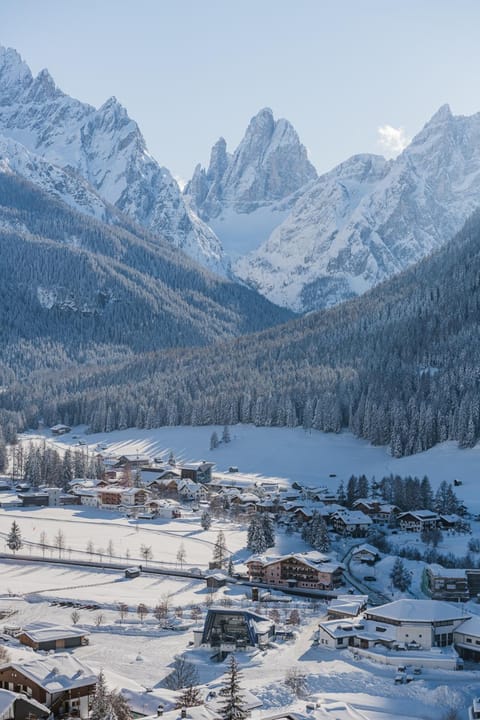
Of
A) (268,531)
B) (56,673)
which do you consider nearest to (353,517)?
(268,531)

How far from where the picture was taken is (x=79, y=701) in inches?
1903

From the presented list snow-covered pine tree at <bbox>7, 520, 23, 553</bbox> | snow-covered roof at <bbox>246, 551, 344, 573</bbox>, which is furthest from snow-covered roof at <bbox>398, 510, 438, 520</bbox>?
snow-covered pine tree at <bbox>7, 520, 23, 553</bbox>

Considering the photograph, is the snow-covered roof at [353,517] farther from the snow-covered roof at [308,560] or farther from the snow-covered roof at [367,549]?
the snow-covered roof at [308,560]

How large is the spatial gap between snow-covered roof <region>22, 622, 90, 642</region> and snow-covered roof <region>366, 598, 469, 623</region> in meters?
19.1

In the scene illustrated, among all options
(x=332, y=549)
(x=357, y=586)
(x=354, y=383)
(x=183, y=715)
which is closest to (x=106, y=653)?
(x=183, y=715)

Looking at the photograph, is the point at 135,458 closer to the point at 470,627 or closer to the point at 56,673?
the point at 470,627

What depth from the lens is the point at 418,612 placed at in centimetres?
6544

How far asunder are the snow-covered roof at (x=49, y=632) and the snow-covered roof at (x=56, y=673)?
8.39 m

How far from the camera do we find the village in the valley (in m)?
51.5

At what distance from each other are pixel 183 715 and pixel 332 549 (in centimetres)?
5563

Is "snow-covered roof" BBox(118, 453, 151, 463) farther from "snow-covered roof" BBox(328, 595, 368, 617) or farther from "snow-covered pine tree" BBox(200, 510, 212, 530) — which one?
"snow-covered roof" BBox(328, 595, 368, 617)

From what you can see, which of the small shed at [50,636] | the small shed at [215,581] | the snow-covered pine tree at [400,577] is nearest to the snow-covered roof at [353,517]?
the snow-covered pine tree at [400,577]

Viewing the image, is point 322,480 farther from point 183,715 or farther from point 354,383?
point 183,715

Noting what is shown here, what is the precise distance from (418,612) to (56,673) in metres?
26.0
